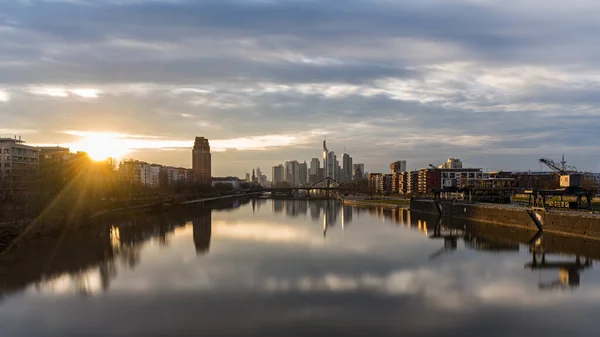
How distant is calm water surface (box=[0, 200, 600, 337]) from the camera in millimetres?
12875

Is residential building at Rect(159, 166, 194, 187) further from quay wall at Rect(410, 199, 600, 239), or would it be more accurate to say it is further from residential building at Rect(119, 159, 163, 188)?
quay wall at Rect(410, 199, 600, 239)

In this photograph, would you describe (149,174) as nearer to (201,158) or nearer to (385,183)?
(201,158)

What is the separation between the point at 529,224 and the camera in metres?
33.9

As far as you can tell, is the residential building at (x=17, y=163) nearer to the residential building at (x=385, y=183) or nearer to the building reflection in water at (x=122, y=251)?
the building reflection in water at (x=122, y=251)

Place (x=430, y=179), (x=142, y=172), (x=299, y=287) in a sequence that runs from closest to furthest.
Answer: (x=299, y=287), (x=430, y=179), (x=142, y=172)

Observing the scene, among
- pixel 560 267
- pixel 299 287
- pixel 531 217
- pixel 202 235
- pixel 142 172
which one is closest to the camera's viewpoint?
pixel 299 287

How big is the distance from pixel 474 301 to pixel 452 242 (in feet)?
50.0

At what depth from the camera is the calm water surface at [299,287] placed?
1288cm

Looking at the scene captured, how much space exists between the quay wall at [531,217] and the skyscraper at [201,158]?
13130cm

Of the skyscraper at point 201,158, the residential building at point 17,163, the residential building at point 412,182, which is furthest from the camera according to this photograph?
the skyscraper at point 201,158

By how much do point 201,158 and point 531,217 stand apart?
498 ft

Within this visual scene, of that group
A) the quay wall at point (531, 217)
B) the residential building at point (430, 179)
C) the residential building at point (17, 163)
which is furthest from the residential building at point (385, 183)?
the residential building at point (17, 163)

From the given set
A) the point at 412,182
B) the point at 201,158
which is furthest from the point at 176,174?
the point at 412,182

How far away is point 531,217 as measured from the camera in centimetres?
3372
